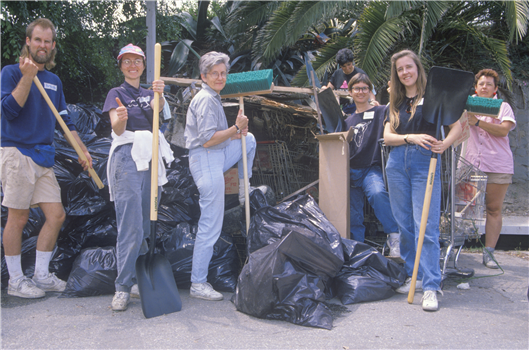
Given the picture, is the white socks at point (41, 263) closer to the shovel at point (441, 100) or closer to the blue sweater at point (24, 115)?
the blue sweater at point (24, 115)

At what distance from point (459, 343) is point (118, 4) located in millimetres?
5886

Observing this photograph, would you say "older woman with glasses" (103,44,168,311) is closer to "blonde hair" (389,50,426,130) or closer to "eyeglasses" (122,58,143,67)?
"eyeglasses" (122,58,143,67)

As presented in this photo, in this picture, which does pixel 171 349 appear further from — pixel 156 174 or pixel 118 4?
pixel 118 4

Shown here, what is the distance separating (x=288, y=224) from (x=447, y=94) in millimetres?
1509

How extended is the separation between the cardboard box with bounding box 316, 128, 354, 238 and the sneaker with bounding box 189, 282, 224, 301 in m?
1.24

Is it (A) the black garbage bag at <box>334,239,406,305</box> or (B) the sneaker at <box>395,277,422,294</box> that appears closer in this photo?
(A) the black garbage bag at <box>334,239,406,305</box>

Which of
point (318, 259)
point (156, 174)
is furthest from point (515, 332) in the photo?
point (156, 174)

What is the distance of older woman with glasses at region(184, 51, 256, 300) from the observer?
2998 millimetres

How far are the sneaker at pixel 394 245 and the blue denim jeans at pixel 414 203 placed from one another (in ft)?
0.96

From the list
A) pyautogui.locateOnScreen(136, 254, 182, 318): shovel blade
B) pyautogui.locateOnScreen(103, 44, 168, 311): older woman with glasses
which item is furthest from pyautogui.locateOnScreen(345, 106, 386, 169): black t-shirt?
pyautogui.locateOnScreen(136, 254, 182, 318): shovel blade

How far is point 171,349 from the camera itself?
7.29ft

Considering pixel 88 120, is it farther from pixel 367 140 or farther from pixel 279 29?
pixel 279 29

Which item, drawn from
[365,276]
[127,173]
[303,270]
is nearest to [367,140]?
[365,276]

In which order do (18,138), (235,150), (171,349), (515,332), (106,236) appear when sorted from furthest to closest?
(106,236) → (235,150) → (18,138) → (515,332) → (171,349)
